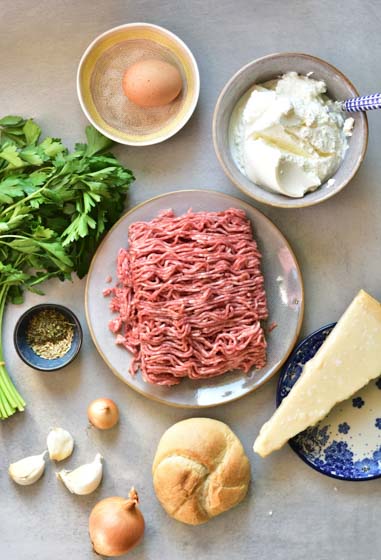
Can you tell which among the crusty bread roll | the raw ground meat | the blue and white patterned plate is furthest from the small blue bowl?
the blue and white patterned plate

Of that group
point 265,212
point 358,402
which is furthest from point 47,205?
point 358,402

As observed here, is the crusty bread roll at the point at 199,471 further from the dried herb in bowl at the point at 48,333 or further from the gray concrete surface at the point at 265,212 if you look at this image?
the dried herb in bowl at the point at 48,333

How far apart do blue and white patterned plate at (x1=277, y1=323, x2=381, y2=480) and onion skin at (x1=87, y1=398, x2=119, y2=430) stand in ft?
2.23

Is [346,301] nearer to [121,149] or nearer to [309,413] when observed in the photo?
[309,413]

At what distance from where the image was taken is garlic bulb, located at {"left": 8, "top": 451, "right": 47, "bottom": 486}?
9.03 ft

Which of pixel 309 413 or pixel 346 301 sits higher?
pixel 346 301

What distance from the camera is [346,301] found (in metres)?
2.82

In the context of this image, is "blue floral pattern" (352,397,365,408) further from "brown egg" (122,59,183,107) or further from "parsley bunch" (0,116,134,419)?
"brown egg" (122,59,183,107)

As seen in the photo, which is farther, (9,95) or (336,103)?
(9,95)

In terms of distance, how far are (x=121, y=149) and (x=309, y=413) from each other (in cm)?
134

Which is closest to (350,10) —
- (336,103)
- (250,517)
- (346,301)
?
(336,103)

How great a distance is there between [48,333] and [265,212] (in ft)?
3.39

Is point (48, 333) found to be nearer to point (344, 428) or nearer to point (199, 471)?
point (199, 471)

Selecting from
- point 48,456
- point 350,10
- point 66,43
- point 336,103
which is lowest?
point 48,456
